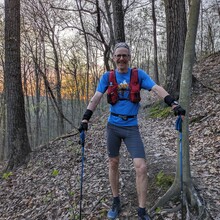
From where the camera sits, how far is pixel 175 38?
9.18 metres

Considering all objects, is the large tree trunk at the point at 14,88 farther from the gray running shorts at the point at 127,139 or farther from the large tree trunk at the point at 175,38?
the gray running shorts at the point at 127,139

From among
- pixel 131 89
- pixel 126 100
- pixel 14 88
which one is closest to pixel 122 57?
pixel 131 89

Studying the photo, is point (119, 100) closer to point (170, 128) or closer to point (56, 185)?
point (56, 185)

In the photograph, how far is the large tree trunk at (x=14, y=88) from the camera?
811cm

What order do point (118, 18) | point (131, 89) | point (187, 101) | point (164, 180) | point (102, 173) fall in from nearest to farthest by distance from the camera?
point (131, 89) < point (187, 101) < point (164, 180) < point (102, 173) < point (118, 18)

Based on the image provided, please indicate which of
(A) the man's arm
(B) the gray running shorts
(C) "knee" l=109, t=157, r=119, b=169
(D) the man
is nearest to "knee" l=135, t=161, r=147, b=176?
(D) the man

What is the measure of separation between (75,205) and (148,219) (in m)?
1.70

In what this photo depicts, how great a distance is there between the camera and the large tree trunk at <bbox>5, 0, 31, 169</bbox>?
8.11m

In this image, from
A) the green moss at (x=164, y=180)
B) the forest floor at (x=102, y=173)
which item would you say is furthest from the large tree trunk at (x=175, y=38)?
the green moss at (x=164, y=180)

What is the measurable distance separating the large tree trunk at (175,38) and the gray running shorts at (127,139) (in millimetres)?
5896

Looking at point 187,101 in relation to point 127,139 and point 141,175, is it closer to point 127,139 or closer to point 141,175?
point 127,139

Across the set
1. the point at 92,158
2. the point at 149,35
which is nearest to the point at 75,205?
the point at 92,158

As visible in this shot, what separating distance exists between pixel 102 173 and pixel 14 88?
425 cm

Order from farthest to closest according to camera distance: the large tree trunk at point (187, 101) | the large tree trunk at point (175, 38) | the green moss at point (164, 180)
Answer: the large tree trunk at point (175, 38) → the green moss at point (164, 180) → the large tree trunk at point (187, 101)
